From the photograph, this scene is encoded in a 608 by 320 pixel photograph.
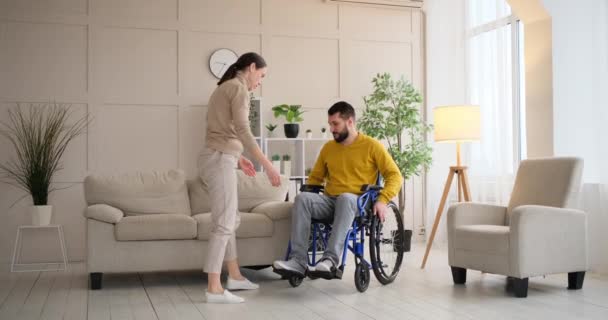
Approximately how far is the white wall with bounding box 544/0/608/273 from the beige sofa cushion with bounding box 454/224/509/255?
112 cm

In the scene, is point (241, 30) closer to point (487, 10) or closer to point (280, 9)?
point (280, 9)

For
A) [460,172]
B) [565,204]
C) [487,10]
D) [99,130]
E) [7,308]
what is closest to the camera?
[7,308]

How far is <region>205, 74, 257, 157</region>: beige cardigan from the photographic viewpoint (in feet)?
12.1

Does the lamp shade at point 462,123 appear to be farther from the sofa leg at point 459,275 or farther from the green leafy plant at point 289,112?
the green leafy plant at point 289,112

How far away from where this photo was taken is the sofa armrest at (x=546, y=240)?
3.90 meters

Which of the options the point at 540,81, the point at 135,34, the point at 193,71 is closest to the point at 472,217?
the point at 540,81

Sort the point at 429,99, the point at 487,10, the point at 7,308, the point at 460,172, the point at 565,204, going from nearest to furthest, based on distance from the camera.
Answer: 1. the point at 7,308
2. the point at 565,204
3. the point at 460,172
4. the point at 487,10
5. the point at 429,99

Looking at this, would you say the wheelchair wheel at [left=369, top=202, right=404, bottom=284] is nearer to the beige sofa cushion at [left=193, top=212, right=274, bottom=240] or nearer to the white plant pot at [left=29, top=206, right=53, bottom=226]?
the beige sofa cushion at [left=193, top=212, right=274, bottom=240]

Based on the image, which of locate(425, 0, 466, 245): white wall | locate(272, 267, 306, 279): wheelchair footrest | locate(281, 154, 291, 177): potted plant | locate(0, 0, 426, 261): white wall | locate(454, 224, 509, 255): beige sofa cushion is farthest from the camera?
locate(425, 0, 466, 245): white wall

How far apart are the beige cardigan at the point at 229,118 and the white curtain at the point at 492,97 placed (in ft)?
10.8

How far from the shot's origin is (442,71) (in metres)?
7.18

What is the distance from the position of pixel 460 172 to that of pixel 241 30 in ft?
9.22

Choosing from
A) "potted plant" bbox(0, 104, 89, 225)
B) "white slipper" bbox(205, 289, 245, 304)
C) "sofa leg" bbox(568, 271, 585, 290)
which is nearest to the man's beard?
"white slipper" bbox(205, 289, 245, 304)

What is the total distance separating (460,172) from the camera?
5109 millimetres
